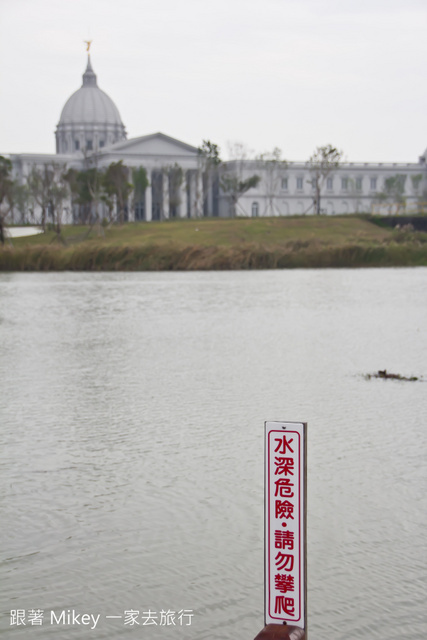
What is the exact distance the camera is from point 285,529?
338cm

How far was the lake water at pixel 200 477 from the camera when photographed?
4668 millimetres

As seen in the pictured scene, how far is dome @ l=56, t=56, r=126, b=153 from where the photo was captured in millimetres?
126625

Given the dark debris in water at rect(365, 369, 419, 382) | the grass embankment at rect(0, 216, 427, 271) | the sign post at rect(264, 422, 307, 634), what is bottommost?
the grass embankment at rect(0, 216, 427, 271)

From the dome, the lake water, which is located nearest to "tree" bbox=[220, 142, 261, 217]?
the dome

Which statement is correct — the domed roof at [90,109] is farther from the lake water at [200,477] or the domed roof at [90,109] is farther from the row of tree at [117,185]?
the lake water at [200,477]

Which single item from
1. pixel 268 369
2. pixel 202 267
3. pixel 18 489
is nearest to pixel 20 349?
pixel 268 369

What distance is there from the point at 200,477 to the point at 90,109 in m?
126

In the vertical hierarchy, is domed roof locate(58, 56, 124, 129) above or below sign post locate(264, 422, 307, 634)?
above

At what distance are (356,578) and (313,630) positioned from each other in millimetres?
636

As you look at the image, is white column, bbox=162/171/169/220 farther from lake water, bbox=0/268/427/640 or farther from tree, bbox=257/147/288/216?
lake water, bbox=0/268/427/640

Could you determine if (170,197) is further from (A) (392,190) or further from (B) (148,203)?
(A) (392,190)

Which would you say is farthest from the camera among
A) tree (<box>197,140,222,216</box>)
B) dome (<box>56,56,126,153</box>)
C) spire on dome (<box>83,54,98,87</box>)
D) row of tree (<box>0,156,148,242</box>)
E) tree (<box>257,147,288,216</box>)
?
spire on dome (<box>83,54,98,87</box>)

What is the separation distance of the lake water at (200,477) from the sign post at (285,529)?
99 centimetres

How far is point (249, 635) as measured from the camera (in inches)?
169
